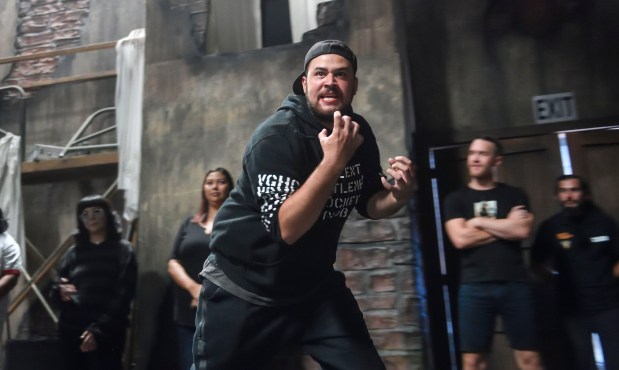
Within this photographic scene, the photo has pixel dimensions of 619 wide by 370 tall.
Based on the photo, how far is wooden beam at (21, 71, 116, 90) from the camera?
5277 mm

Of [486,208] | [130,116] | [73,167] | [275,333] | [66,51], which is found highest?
[66,51]

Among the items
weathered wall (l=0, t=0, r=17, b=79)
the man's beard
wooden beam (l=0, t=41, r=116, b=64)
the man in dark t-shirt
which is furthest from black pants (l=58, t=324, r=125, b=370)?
weathered wall (l=0, t=0, r=17, b=79)

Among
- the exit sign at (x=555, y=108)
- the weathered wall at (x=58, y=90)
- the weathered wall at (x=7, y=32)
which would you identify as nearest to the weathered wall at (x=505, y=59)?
the exit sign at (x=555, y=108)

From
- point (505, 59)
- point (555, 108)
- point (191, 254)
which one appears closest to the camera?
point (191, 254)

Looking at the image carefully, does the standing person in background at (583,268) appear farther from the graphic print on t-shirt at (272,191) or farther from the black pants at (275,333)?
the graphic print on t-shirt at (272,191)

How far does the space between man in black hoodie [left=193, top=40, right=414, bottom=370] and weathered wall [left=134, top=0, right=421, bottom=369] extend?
4.70 feet

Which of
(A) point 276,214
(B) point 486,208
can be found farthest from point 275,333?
(B) point 486,208

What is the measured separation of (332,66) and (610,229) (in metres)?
2.22

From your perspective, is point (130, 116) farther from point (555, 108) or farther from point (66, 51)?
point (555, 108)

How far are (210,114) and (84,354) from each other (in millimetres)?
1720

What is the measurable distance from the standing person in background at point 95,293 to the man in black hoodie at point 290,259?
5.78ft

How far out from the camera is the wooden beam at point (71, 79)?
5.28 metres

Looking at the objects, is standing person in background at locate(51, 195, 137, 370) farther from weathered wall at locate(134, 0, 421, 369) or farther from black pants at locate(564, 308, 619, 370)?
black pants at locate(564, 308, 619, 370)

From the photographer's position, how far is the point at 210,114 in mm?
3844
